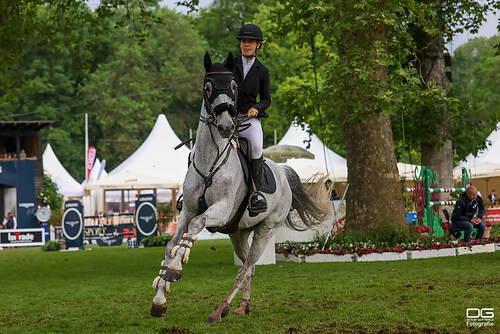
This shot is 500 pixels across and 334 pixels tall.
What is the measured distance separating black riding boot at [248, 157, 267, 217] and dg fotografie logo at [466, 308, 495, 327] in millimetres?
2444

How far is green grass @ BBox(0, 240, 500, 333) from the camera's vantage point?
7.37 metres

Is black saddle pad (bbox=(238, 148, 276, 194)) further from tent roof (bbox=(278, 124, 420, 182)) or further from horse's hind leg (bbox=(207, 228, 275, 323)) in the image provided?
tent roof (bbox=(278, 124, 420, 182))

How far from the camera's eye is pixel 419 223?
1892cm

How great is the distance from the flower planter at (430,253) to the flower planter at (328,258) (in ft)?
4.73

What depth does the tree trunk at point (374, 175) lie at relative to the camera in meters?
17.1

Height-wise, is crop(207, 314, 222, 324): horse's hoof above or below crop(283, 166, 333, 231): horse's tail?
below

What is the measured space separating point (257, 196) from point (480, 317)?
2.63m

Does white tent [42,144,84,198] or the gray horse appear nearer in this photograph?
the gray horse

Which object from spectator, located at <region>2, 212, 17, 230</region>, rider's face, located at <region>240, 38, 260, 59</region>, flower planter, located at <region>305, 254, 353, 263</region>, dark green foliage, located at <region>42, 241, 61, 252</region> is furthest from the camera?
spectator, located at <region>2, 212, 17, 230</region>

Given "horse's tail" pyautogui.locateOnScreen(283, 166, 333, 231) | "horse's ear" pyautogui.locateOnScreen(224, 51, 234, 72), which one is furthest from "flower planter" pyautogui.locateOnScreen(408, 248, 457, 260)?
"horse's ear" pyautogui.locateOnScreen(224, 51, 234, 72)

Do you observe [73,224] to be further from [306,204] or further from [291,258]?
[306,204]

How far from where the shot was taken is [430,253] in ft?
54.0

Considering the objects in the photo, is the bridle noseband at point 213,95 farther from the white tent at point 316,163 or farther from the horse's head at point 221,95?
the white tent at point 316,163

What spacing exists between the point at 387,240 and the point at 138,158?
74.1ft
